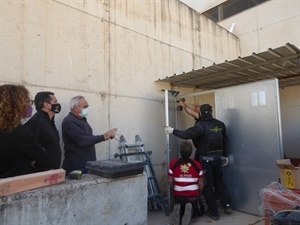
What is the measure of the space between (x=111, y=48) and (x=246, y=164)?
9.92ft

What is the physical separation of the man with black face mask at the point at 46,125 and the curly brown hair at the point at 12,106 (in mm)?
735

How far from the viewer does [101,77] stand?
4043 millimetres

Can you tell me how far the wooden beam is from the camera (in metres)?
1.67

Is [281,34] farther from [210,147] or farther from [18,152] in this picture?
[18,152]

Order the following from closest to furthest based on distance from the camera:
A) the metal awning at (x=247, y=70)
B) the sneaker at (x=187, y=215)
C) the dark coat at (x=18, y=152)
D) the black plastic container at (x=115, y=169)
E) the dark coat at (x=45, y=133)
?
the dark coat at (x=18, y=152)
the black plastic container at (x=115, y=169)
the dark coat at (x=45, y=133)
the sneaker at (x=187, y=215)
the metal awning at (x=247, y=70)

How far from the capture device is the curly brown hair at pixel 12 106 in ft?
6.09

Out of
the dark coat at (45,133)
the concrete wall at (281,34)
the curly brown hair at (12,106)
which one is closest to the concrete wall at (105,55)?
the dark coat at (45,133)

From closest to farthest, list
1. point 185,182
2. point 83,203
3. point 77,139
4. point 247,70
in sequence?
1. point 83,203
2. point 77,139
3. point 185,182
4. point 247,70

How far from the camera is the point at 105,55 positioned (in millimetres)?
4148

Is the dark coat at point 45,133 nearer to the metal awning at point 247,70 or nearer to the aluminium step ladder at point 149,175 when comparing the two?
the aluminium step ladder at point 149,175

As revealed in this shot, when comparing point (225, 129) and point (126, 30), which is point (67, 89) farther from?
point (225, 129)

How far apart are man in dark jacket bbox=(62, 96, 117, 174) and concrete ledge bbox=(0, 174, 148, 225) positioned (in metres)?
0.73

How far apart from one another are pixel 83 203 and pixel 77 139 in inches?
43.9

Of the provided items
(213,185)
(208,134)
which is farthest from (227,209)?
(208,134)
